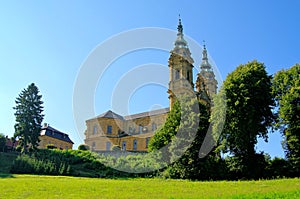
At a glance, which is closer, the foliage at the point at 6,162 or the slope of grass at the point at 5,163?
the slope of grass at the point at 5,163

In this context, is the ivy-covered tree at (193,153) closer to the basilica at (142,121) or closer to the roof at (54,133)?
the basilica at (142,121)

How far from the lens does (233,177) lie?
27.2 meters

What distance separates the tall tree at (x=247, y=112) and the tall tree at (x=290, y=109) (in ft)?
3.70

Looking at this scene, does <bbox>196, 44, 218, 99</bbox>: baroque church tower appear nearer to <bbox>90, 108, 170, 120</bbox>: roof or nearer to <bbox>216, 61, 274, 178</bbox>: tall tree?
<bbox>90, 108, 170, 120</bbox>: roof

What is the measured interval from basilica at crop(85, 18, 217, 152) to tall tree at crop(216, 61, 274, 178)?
87.4ft

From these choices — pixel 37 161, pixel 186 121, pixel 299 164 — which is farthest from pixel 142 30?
pixel 37 161

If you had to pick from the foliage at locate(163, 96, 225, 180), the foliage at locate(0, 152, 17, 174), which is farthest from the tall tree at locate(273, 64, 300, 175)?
the foliage at locate(0, 152, 17, 174)

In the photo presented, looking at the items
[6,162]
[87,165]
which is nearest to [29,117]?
[6,162]

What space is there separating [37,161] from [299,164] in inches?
967

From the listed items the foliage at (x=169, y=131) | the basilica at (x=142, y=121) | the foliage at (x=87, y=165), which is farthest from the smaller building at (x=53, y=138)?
the foliage at (x=169, y=131)

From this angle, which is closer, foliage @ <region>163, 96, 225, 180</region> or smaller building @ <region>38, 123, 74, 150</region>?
foliage @ <region>163, 96, 225, 180</region>

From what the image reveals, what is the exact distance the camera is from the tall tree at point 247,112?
2736 cm

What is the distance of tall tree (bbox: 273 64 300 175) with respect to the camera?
25875 millimetres

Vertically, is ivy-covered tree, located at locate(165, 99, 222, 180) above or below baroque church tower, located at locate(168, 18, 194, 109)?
below
